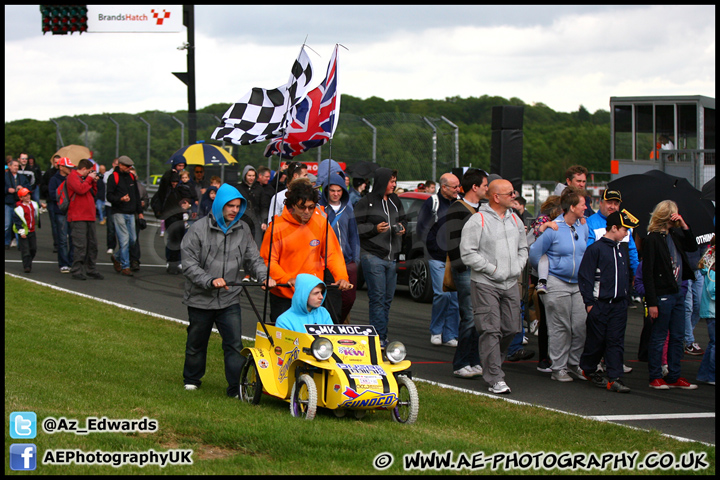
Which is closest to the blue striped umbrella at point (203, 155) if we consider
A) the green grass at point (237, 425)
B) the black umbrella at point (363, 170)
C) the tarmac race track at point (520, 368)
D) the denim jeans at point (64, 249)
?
the tarmac race track at point (520, 368)

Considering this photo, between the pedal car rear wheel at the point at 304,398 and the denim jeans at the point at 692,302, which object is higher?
the denim jeans at the point at 692,302

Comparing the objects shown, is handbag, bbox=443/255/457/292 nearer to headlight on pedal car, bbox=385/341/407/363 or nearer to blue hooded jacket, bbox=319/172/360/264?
blue hooded jacket, bbox=319/172/360/264

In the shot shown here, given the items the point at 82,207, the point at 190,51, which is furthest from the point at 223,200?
the point at 190,51

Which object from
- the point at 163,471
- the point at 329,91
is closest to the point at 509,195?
the point at 329,91

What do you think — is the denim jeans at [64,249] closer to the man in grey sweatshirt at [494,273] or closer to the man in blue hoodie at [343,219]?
the man in blue hoodie at [343,219]

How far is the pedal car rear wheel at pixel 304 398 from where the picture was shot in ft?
20.5

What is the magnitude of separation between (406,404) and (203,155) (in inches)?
531

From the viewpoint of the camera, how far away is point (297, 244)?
7.55 metres

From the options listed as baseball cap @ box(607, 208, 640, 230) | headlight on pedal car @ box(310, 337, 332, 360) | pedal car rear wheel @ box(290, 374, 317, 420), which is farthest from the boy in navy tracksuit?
pedal car rear wheel @ box(290, 374, 317, 420)

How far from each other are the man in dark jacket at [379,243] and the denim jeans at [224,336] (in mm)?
2585

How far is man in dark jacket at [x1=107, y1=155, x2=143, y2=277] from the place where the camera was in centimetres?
1502

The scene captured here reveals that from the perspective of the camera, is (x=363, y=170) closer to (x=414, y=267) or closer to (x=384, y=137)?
(x=414, y=267)

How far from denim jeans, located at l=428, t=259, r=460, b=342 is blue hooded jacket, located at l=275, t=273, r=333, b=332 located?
348cm

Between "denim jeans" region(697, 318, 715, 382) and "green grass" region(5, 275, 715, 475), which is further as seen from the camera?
"denim jeans" region(697, 318, 715, 382)
